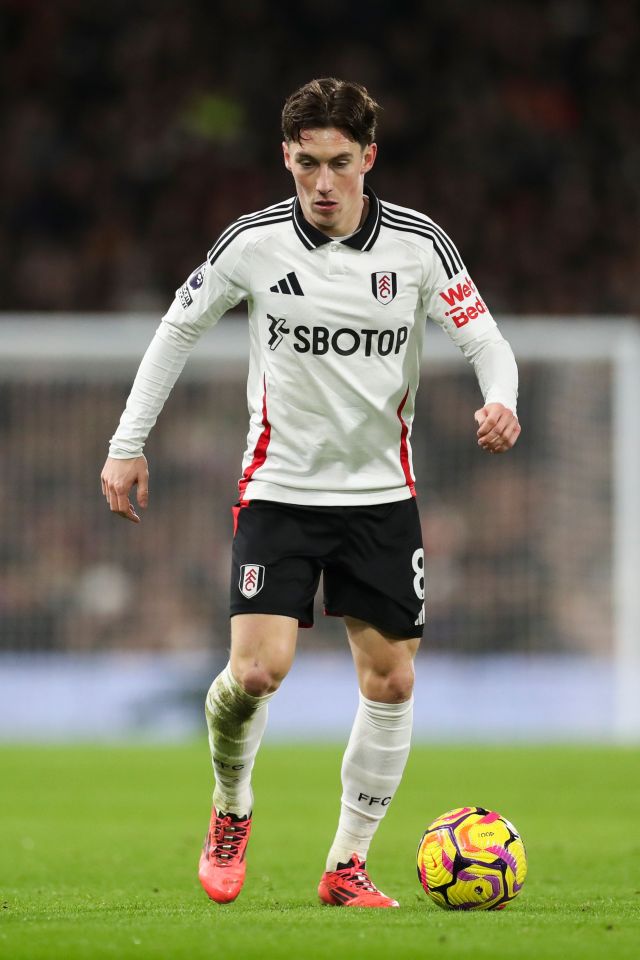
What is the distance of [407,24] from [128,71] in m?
3.23

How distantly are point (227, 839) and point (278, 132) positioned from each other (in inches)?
567

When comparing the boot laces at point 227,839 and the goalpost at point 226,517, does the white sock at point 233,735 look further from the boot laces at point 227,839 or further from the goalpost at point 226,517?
the goalpost at point 226,517

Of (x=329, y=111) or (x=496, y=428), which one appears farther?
(x=329, y=111)

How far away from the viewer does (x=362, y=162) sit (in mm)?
5047

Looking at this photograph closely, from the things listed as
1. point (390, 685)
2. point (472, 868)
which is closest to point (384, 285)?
point (390, 685)

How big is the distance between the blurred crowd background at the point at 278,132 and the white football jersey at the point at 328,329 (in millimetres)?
11753

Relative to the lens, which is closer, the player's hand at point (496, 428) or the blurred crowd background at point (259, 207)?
the player's hand at point (496, 428)

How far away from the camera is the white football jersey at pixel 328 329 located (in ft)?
16.6

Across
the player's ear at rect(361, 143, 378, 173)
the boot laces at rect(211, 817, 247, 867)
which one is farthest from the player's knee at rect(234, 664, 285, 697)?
the player's ear at rect(361, 143, 378, 173)

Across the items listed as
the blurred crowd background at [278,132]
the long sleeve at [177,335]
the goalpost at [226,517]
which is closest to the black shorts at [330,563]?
the long sleeve at [177,335]

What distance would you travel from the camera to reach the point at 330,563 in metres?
5.15

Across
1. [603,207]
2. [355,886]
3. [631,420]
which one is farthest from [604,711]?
[355,886]

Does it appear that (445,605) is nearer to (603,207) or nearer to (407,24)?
(603,207)

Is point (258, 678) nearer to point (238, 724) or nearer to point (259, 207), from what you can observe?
point (238, 724)
